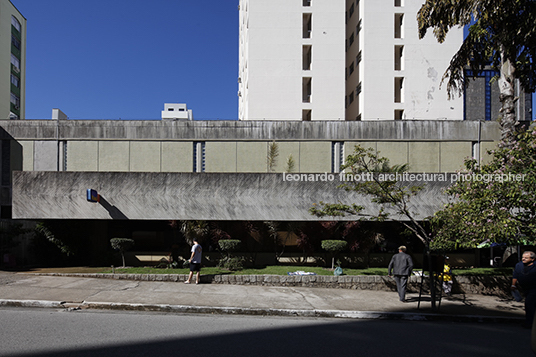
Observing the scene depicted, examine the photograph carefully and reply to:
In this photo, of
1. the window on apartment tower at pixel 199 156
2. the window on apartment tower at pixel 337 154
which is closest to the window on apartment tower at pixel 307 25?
the window on apartment tower at pixel 337 154

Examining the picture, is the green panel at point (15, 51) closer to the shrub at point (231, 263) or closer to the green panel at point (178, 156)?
the green panel at point (178, 156)

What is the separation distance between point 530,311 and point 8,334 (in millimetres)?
10178

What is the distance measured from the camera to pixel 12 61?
52750 millimetres

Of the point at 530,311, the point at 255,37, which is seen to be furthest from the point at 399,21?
the point at 530,311

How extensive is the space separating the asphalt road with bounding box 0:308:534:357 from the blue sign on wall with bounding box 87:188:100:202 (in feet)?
20.2

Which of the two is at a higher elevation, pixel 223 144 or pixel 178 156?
pixel 223 144

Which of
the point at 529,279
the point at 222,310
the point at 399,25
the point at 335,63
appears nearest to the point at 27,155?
the point at 222,310

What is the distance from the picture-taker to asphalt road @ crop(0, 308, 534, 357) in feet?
20.3

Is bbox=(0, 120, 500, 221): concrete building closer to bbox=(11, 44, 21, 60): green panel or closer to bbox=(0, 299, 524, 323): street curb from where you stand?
bbox=(0, 299, 524, 323): street curb

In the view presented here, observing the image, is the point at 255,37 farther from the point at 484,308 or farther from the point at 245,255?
the point at 484,308

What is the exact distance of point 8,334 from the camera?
6.74 metres

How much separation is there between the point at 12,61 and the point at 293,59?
4282cm

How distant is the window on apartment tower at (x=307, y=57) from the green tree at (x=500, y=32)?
1829 cm

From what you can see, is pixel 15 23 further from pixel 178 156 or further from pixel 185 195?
pixel 185 195
